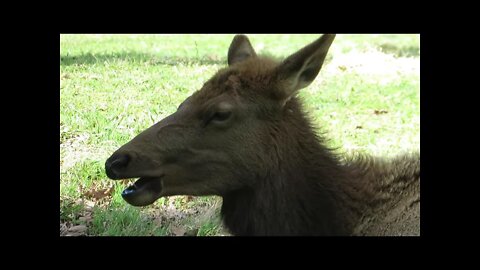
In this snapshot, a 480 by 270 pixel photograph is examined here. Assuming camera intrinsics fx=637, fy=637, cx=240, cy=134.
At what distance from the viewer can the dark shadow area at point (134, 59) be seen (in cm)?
430

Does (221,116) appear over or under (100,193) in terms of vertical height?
over

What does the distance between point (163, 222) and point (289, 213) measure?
0.94 meters

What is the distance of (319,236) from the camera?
128 inches

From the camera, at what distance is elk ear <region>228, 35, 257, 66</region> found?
3654 millimetres

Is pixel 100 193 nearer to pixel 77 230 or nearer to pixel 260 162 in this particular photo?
pixel 77 230

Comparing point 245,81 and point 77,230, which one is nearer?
point 245,81

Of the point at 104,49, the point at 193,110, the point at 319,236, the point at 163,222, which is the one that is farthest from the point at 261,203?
the point at 104,49

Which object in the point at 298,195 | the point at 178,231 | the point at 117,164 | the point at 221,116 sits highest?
the point at 221,116

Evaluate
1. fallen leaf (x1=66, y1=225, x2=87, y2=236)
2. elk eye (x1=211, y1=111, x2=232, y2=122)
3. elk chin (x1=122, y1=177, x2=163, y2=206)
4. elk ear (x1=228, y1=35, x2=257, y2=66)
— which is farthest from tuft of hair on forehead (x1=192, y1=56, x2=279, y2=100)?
fallen leaf (x1=66, y1=225, x2=87, y2=236)

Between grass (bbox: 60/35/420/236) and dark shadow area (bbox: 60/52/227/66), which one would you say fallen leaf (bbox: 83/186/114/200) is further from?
dark shadow area (bbox: 60/52/227/66)

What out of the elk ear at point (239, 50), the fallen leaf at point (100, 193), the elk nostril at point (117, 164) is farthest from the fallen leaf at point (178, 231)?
the elk ear at point (239, 50)

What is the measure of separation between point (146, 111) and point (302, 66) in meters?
1.50

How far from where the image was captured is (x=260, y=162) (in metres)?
3.13

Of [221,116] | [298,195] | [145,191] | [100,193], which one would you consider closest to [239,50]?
[221,116]
